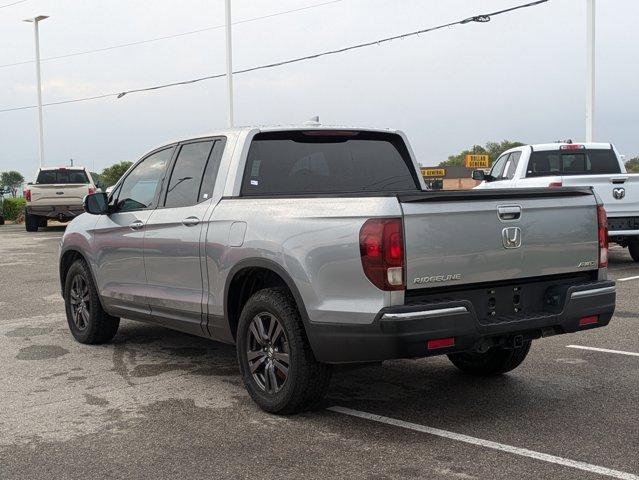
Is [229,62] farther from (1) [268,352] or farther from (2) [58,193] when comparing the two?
(1) [268,352]

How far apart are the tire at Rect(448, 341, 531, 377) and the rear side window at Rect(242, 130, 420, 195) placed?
55.3 inches

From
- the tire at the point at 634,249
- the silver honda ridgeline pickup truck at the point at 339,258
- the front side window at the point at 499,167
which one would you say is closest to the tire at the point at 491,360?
the silver honda ridgeline pickup truck at the point at 339,258

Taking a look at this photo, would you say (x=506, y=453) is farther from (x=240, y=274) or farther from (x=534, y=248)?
(x=240, y=274)

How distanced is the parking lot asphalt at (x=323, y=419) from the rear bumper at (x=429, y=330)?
1.74 ft

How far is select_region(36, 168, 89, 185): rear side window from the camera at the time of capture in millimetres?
24719

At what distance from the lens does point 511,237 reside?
185 inches

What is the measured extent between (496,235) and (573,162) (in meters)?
9.71

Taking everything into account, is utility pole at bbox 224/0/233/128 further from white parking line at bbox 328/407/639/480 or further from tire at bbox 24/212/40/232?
white parking line at bbox 328/407/639/480

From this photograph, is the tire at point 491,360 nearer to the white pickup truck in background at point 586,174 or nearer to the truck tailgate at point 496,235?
the truck tailgate at point 496,235

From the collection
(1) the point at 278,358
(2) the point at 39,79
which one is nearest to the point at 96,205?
(1) the point at 278,358

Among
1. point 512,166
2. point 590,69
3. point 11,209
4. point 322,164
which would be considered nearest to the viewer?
point 322,164

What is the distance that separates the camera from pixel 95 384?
5898 mm

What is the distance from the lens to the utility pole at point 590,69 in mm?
20609

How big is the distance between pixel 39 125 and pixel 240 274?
38582mm
